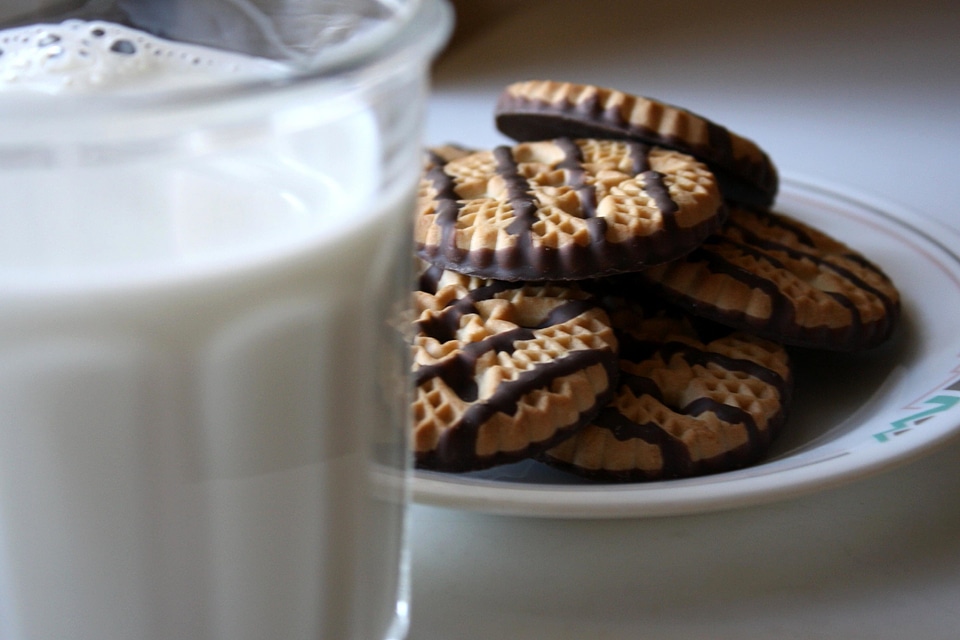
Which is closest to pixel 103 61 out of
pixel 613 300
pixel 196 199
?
pixel 196 199

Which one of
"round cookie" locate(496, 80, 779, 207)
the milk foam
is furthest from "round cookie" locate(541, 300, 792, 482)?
the milk foam

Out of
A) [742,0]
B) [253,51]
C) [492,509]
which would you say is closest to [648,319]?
[492,509]

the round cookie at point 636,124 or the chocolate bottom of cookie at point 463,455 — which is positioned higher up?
the round cookie at point 636,124

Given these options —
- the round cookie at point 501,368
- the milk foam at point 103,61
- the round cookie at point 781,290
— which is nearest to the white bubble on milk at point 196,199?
the milk foam at point 103,61

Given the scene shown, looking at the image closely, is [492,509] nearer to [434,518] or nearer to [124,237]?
[434,518]

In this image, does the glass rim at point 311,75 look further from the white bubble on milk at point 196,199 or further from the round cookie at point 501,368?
the round cookie at point 501,368
